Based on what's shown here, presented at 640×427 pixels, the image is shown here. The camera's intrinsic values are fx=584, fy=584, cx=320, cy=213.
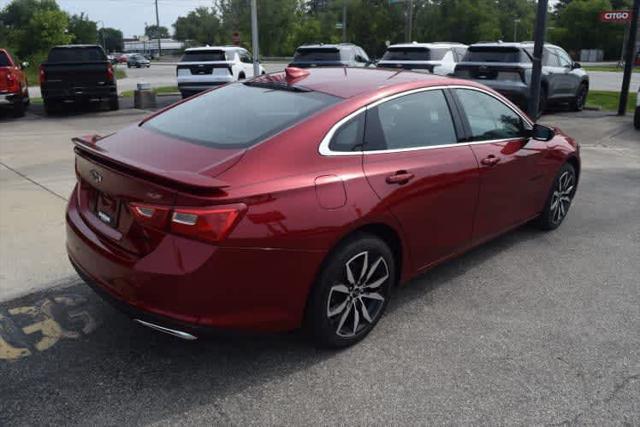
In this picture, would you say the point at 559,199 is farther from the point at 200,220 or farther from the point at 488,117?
the point at 200,220

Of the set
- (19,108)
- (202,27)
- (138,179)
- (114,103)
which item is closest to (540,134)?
(138,179)

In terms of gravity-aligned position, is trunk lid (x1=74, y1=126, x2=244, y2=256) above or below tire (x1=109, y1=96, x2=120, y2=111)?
above

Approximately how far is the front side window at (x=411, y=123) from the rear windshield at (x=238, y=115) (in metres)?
0.31

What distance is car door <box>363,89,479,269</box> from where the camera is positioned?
3479mm

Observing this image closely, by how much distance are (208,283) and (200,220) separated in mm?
305

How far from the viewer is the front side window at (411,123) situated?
354 cm

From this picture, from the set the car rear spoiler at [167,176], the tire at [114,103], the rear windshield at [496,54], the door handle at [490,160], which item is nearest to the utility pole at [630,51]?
the rear windshield at [496,54]

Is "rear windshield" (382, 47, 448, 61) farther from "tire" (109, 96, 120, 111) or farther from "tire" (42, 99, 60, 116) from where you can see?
"tire" (42, 99, 60, 116)

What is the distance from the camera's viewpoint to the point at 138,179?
2.89 meters

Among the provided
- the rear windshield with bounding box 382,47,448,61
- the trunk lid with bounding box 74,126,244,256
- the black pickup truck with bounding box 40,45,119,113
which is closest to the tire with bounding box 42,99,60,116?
the black pickup truck with bounding box 40,45,119,113

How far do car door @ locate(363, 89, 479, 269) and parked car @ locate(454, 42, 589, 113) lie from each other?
365 inches

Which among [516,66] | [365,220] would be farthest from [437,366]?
[516,66]

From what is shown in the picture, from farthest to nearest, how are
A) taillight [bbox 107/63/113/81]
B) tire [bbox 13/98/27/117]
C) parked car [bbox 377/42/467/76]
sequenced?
parked car [bbox 377/42/467/76], taillight [bbox 107/63/113/81], tire [bbox 13/98/27/117]

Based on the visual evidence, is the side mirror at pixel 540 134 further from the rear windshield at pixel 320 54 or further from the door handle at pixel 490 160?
the rear windshield at pixel 320 54
